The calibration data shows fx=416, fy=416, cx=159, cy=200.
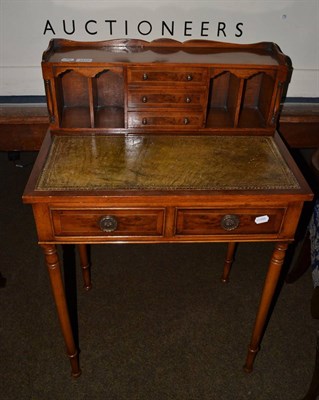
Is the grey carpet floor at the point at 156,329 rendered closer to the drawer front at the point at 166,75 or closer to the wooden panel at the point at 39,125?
the wooden panel at the point at 39,125

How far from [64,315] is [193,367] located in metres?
0.79

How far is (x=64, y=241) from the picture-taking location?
173cm

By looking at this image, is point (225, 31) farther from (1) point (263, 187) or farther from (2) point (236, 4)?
(1) point (263, 187)

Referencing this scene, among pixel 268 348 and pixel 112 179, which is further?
pixel 268 348

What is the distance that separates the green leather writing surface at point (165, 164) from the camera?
1688mm

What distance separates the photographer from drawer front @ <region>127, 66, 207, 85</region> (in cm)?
191

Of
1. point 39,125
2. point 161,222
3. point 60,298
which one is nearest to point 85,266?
point 60,298

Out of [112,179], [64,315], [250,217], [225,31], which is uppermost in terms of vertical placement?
[225,31]

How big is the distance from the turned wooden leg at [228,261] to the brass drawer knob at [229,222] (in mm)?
836

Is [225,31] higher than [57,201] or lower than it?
higher

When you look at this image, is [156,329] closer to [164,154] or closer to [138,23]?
[164,154]

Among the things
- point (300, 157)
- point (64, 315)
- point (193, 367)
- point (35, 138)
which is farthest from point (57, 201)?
point (300, 157)

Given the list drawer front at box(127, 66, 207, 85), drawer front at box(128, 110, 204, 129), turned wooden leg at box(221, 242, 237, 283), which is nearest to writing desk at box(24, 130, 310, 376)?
drawer front at box(128, 110, 204, 129)

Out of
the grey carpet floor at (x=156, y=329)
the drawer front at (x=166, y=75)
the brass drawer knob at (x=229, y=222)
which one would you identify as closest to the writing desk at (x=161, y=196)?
the brass drawer knob at (x=229, y=222)
